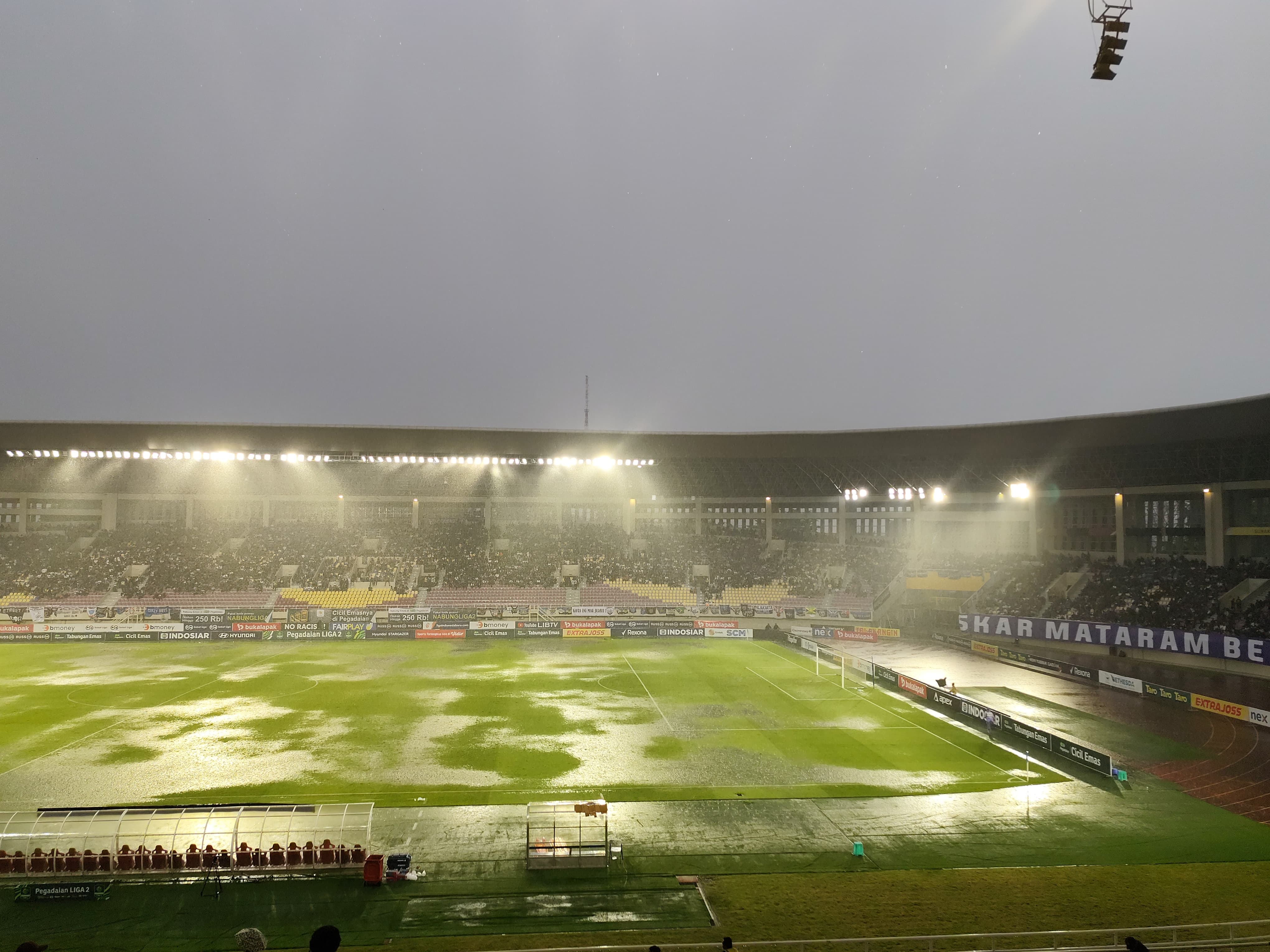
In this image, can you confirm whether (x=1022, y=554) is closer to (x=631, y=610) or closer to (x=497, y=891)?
(x=631, y=610)

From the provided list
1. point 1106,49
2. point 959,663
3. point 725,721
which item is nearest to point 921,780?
point 725,721

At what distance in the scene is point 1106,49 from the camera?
1430 centimetres

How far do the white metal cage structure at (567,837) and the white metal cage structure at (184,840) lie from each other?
3.95 metres

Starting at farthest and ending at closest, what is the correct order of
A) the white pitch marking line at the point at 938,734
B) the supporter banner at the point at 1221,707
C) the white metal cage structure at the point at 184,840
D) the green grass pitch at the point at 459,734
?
the supporter banner at the point at 1221,707 < the white pitch marking line at the point at 938,734 < the green grass pitch at the point at 459,734 < the white metal cage structure at the point at 184,840

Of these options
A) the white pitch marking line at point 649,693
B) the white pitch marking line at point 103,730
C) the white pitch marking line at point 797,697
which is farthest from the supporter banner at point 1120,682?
the white pitch marking line at point 103,730

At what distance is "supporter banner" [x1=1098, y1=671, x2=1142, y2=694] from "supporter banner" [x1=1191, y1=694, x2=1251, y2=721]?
296 cm

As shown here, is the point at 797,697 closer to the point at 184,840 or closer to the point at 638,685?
the point at 638,685

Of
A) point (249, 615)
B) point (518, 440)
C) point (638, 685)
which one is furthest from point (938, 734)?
point (249, 615)

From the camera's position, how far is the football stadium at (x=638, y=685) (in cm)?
1706

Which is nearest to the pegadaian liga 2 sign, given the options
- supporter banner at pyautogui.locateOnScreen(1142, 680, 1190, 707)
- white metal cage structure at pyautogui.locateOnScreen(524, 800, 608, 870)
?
supporter banner at pyautogui.locateOnScreen(1142, 680, 1190, 707)

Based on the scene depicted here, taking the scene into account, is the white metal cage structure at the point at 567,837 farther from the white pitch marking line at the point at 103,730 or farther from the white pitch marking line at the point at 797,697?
the white pitch marking line at the point at 797,697

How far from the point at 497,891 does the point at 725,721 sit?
1672cm

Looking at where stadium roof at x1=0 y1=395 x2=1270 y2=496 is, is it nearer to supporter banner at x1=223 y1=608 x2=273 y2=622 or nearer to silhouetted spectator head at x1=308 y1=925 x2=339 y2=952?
supporter banner at x1=223 y1=608 x2=273 y2=622

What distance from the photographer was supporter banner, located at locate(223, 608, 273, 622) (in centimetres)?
5597
